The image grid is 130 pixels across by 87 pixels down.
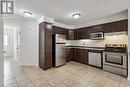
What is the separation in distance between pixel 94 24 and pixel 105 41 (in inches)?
43.6

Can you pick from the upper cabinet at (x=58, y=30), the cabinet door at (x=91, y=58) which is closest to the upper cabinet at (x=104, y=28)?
the upper cabinet at (x=58, y=30)

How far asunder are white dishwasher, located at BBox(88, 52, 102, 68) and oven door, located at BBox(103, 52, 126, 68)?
1.13 ft

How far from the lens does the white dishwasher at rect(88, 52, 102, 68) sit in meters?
4.95

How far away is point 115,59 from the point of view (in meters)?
4.19

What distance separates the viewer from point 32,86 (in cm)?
298

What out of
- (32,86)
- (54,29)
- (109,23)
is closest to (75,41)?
(54,29)

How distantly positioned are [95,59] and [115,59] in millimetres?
1124

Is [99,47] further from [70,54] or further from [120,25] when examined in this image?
[70,54]

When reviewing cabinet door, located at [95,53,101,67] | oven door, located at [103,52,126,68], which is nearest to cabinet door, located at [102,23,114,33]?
oven door, located at [103,52,126,68]

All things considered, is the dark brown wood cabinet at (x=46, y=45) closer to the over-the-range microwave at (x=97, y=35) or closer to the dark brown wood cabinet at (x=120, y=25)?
the over-the-range microwave at (x=97, y=35)

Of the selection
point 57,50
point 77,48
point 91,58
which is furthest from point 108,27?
point 57,50

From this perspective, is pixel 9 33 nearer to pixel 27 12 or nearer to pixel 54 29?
pixel 54 29

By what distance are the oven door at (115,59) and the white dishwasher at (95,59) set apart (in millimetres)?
346

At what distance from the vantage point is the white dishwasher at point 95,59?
495 centimetres
